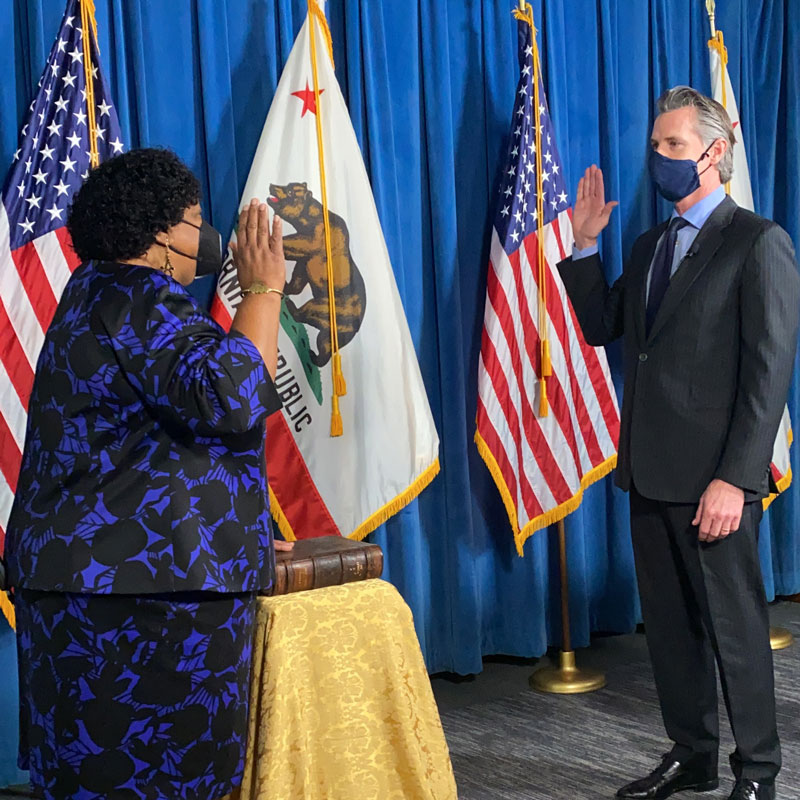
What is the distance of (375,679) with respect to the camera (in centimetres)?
214

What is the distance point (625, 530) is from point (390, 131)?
1711 millimetres

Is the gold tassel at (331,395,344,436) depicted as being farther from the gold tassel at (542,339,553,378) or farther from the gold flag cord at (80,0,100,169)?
the gold flag cord at (80,0,100,169)

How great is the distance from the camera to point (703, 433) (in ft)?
7.73

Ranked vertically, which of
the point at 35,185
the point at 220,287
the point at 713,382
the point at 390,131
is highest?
the point at 390,131

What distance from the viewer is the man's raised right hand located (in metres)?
2.70

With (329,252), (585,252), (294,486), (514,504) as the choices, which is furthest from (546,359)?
(294,486)

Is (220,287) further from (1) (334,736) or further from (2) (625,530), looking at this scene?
(2) (625,530)

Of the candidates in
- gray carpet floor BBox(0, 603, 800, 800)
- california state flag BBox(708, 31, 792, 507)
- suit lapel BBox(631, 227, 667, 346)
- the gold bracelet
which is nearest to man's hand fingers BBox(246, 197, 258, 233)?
the gold bracelet

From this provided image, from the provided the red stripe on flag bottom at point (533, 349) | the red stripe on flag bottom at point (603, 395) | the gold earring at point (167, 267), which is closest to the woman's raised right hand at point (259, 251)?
the gold earring at point (167, 267)

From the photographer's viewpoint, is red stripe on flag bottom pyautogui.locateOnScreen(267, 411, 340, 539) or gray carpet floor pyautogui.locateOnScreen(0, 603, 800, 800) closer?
gray carpet floor pyautogui.locateOnScreen(0, 603, 800, 800)

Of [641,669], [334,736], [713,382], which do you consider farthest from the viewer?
[641,669]

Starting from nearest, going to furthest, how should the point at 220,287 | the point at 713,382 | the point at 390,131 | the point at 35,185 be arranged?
the point at 713,382
the point at 35,185
the point at 220,287
the point at 390,131

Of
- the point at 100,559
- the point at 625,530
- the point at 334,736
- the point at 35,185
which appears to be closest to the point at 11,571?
the point at 100,559

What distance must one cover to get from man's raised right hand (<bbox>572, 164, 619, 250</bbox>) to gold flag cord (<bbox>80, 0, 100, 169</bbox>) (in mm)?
1275
